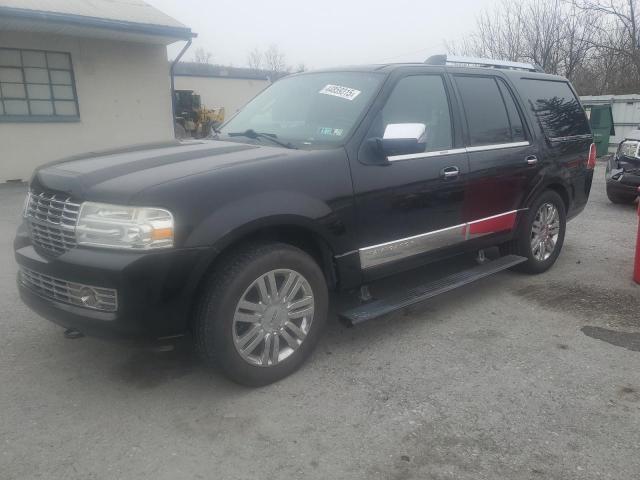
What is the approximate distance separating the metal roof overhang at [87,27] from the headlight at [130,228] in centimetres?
900

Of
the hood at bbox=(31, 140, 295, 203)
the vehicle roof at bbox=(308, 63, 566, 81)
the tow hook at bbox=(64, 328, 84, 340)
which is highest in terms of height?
the vehicle roof at bbox=(308, 63, 566, 81)

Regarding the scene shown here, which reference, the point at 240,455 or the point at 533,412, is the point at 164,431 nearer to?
the point at 240,455

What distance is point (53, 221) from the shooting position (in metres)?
2.83

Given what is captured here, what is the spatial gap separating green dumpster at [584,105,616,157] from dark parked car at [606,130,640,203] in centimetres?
787

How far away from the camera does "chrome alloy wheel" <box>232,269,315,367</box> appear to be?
2.91 metres

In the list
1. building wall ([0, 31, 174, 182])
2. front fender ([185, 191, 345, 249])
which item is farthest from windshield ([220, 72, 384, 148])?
building wall ([0, 31, 174, 182])

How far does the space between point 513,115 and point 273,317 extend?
292 centimetres

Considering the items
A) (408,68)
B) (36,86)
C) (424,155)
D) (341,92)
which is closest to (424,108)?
(408,68)

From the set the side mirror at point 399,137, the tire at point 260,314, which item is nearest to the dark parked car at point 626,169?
the side mirror at point 399,137

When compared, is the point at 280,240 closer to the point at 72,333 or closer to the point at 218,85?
the point at 72,333

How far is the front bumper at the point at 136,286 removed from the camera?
8.34 feet

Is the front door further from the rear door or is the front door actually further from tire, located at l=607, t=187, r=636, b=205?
tire, located at l=607, t=187, r=636, b=205

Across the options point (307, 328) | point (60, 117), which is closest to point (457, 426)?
point (307, 328)

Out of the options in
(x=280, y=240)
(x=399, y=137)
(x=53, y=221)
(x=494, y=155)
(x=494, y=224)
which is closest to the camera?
(x=53, y=221)
